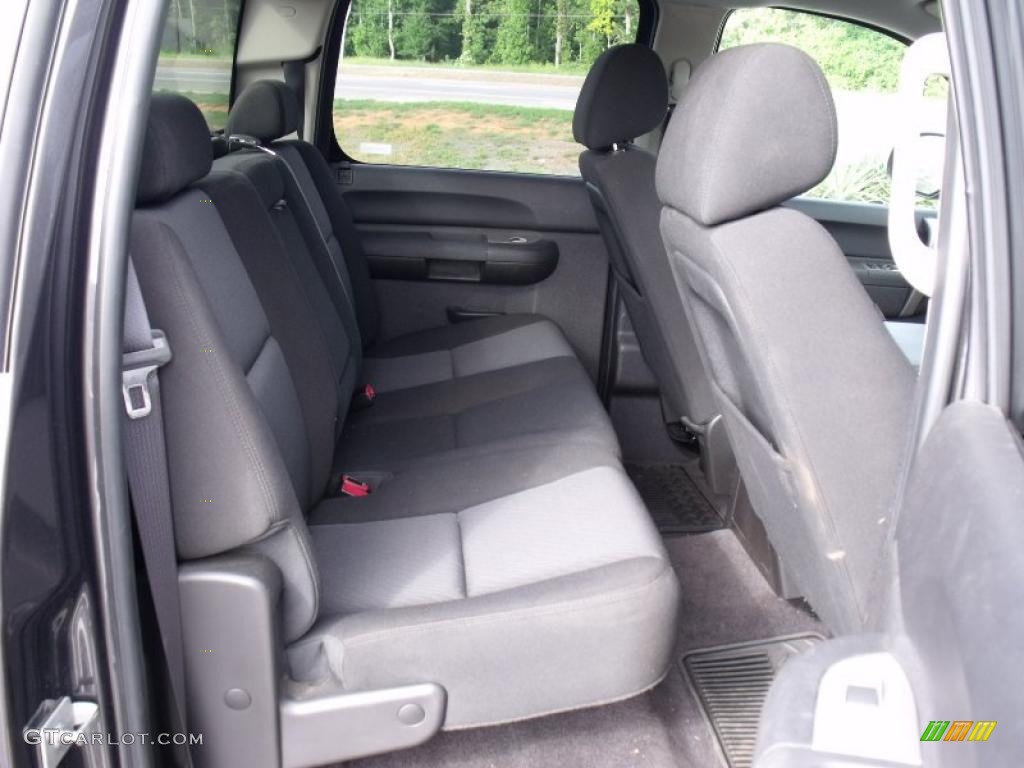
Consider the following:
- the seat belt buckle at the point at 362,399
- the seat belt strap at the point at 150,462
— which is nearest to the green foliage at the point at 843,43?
the seat belt buckle at the point at 362,399

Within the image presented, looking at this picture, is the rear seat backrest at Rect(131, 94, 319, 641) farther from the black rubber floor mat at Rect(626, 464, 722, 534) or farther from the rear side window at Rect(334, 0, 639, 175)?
the rear side window at Rect(334, 0, 639, 175)

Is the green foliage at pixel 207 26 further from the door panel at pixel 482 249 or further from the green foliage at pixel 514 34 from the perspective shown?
the green foliage at pixel 514 34

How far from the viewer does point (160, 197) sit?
4.03 feet

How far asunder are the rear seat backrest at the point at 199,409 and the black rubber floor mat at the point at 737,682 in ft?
2.32

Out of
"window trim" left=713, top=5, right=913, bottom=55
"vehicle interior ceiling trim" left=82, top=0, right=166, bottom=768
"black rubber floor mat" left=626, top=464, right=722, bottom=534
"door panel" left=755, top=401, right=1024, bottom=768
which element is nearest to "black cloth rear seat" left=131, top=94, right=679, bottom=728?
"vehicle interior ceiling trim" left=82, top=0, right=166, bottom=768

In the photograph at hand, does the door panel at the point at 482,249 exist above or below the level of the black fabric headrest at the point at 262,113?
below

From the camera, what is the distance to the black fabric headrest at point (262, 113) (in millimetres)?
2266

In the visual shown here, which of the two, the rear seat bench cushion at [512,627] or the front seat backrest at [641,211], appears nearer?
the rear seat bench cushion at [512,627]

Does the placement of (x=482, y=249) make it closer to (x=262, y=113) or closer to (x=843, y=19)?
(x=262, y=113)

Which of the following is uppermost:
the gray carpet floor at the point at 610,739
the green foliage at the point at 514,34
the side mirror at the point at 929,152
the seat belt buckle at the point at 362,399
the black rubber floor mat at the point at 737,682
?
the green foliage at the point at 514,34

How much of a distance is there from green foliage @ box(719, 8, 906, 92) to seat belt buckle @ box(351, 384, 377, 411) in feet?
4.17

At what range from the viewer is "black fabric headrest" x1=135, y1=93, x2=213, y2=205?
1172mm

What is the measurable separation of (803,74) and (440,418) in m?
1.23

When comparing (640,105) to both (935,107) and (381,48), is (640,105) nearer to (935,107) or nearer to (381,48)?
(381,48)
